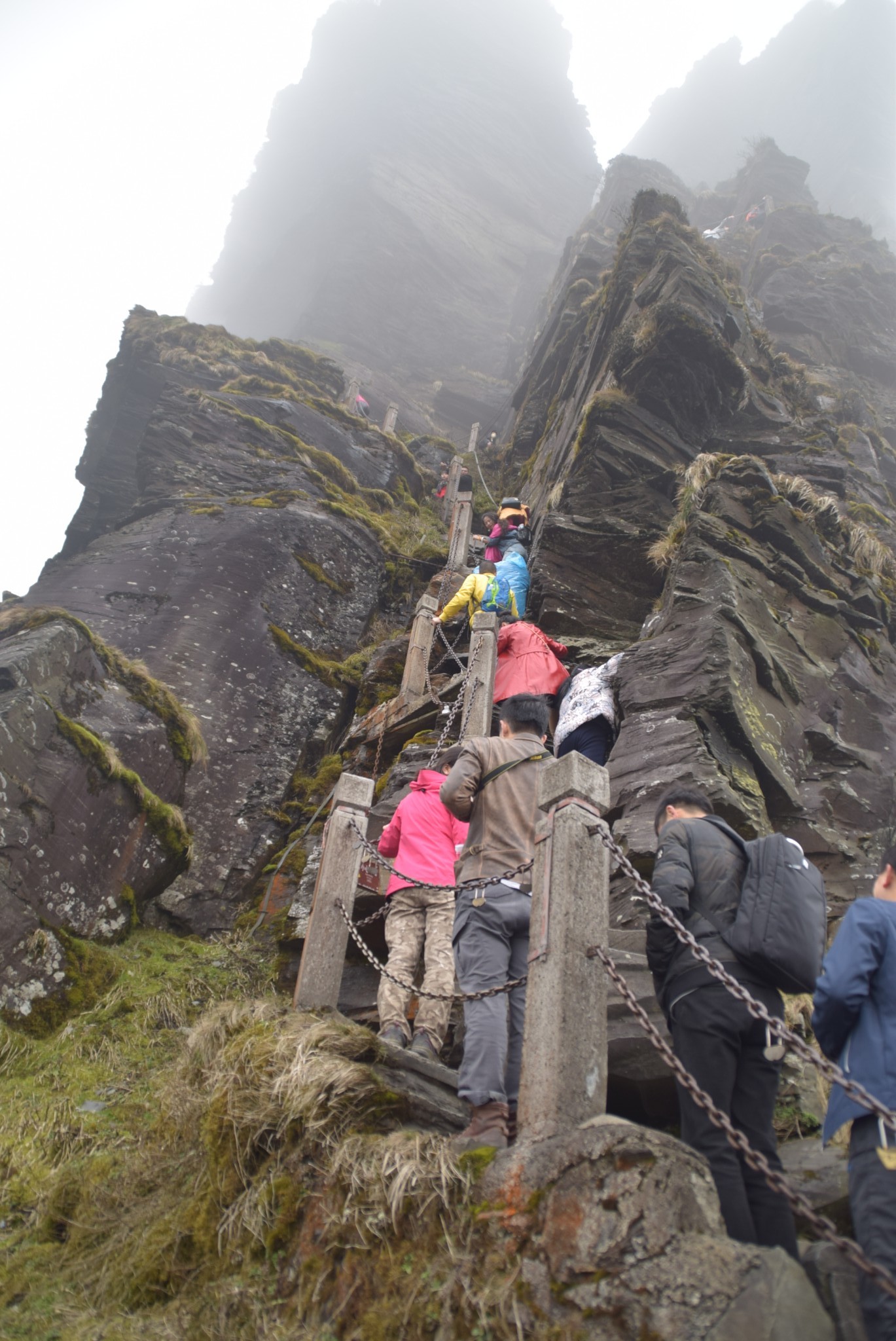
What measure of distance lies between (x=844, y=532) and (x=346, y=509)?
9004 millimetres

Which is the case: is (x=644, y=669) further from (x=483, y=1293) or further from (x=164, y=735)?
(x=483, y=1293)

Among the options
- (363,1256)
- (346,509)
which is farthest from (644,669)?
(346,509)

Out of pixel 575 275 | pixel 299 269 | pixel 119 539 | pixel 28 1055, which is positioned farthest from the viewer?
pixel 299 269

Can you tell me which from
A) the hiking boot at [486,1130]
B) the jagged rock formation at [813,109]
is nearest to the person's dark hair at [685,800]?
the hiking boot at [486,1130]

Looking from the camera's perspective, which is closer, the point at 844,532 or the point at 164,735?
the point at 164,735

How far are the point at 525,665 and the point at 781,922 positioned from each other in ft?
19.2

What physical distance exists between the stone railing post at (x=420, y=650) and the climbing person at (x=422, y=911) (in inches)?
190

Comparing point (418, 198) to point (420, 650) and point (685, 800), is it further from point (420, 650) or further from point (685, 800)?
point (685, 800)

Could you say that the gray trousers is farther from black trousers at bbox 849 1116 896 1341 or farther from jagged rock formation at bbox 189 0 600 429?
jagged rock formation at bbox 189 0 600 429

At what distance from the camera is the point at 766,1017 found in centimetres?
254

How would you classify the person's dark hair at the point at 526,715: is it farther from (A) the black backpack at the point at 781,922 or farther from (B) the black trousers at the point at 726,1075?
(B) the black trousers at the point at 726,1075

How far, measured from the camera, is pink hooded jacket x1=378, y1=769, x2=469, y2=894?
5.20 metres

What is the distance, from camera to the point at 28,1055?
5.70 meters

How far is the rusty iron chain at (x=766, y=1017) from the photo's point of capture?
2.20 m
